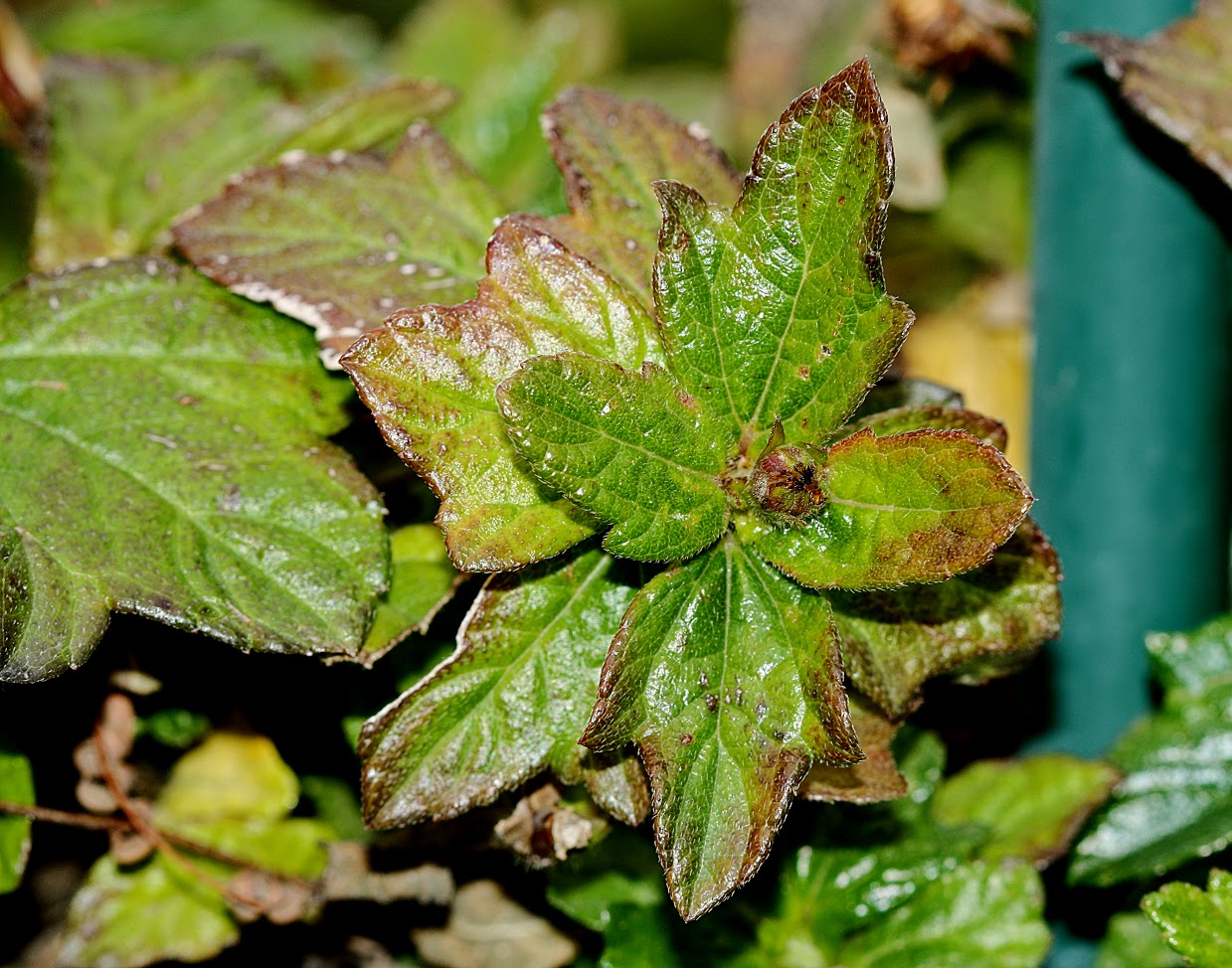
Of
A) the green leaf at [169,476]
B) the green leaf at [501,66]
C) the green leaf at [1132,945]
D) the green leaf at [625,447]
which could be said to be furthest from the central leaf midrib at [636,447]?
the green leaf at [501,66]

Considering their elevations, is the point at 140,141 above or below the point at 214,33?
above

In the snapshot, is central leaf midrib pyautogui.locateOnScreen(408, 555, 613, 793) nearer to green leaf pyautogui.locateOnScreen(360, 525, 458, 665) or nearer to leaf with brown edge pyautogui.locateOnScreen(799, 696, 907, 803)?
green leaf pyautogui.locateOnScreen(360, 525, 458, 665)

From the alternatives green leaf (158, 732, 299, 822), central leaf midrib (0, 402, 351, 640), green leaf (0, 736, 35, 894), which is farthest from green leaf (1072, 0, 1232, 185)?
green leaf (0, 736, 35, 894)

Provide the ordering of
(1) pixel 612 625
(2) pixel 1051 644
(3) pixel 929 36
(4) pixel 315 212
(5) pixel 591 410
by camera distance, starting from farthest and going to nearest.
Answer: (3) pixel 929 36 < (2) pixel 1051 644 < (4) pixel 315 212 < (1) pixel 612 625 < (5) pixel 591 410

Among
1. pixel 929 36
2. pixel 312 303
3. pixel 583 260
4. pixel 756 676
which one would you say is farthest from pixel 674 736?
pixel 929 36

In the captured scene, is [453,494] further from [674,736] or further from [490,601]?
[674,736]

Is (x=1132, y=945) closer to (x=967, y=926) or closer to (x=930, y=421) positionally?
(x=967, y=926)

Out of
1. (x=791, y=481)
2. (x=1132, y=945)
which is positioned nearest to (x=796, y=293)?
(x=791, y=481)
